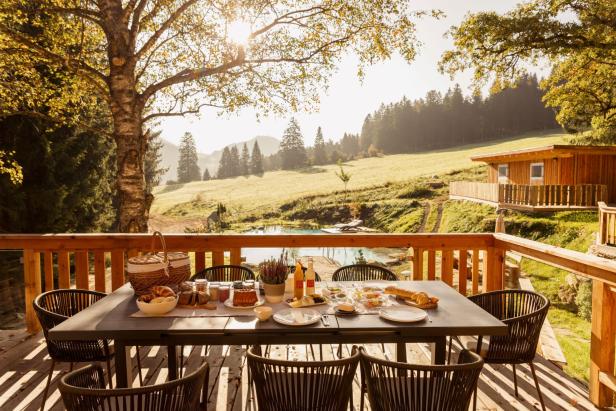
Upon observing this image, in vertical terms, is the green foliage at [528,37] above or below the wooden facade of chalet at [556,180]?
above

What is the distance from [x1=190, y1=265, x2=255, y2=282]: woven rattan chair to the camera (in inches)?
146

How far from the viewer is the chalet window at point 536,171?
19353 millimetres

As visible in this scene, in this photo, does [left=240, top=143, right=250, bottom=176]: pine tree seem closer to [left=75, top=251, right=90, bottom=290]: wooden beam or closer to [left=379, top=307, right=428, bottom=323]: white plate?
[left=75, top=251, right=90, bottom=290]: wooden beam

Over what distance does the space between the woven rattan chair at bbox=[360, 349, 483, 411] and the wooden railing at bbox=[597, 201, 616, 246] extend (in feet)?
36.9

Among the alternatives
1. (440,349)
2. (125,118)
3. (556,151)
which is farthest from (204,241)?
(556,151)

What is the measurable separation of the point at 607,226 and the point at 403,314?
11572mm

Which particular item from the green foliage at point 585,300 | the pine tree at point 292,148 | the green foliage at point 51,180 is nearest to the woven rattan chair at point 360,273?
the green foliage at point 51,180

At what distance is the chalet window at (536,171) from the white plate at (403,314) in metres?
20.2

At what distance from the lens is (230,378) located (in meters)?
3.28

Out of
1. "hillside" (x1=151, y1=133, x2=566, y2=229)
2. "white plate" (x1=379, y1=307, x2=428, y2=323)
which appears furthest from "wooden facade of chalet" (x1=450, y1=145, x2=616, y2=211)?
"hillside" (x1=151, y1=133, x2=566, y2=229)

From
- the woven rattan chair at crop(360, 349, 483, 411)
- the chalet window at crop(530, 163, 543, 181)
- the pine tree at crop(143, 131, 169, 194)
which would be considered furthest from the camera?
the pine tree at crop(143, 131, 169, 194)

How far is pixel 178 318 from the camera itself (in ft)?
7.66

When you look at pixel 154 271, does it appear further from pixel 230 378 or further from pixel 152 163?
pixel 152 163

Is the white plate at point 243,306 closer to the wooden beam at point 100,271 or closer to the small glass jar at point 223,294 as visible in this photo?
the small glass jar at point 223,294
